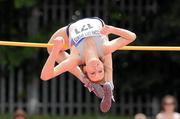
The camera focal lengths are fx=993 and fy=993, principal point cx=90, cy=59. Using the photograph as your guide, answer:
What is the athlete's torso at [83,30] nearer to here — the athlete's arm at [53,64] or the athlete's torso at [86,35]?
the athlete's torso at [86,35]

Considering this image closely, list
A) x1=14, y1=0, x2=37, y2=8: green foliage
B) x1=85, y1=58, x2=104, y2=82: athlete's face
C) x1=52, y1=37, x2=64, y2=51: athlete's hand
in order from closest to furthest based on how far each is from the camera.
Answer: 1. x1=52, y1=37, x2=64, y2=51: athlete's hand
2. x1=85, y1=58, x2=104, y2=82: athlete's face
3. x1=14, y1=0, x2=37, y2=8: green foliage

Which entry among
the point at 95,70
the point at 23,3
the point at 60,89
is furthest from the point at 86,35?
the point at 60,89

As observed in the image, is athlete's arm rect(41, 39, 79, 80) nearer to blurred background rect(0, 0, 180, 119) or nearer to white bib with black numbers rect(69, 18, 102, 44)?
white bib with black numbers rect(69, 18, 102, 44)

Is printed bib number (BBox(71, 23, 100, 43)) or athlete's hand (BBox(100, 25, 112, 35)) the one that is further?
athlete's hand (BBox(100, 25, 112, 35))

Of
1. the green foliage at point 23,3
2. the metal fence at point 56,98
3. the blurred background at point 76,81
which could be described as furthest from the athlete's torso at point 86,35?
the metal fence at point 56,98

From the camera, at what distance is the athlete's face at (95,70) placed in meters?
9.65

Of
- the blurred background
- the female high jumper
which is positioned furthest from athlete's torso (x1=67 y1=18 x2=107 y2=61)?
the blurred background

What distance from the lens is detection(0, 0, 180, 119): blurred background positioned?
14383mm

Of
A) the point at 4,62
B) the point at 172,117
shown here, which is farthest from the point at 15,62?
the point at 172,117

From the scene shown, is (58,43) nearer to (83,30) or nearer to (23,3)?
(83,30)

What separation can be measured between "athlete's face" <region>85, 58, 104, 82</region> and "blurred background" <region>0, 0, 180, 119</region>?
4.57 m

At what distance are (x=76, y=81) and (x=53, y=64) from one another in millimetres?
5228

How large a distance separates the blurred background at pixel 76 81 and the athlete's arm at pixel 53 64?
14.8ft

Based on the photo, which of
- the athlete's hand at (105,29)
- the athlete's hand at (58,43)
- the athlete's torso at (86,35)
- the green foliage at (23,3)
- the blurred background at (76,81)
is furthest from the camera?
the blurred background at (76,81)
